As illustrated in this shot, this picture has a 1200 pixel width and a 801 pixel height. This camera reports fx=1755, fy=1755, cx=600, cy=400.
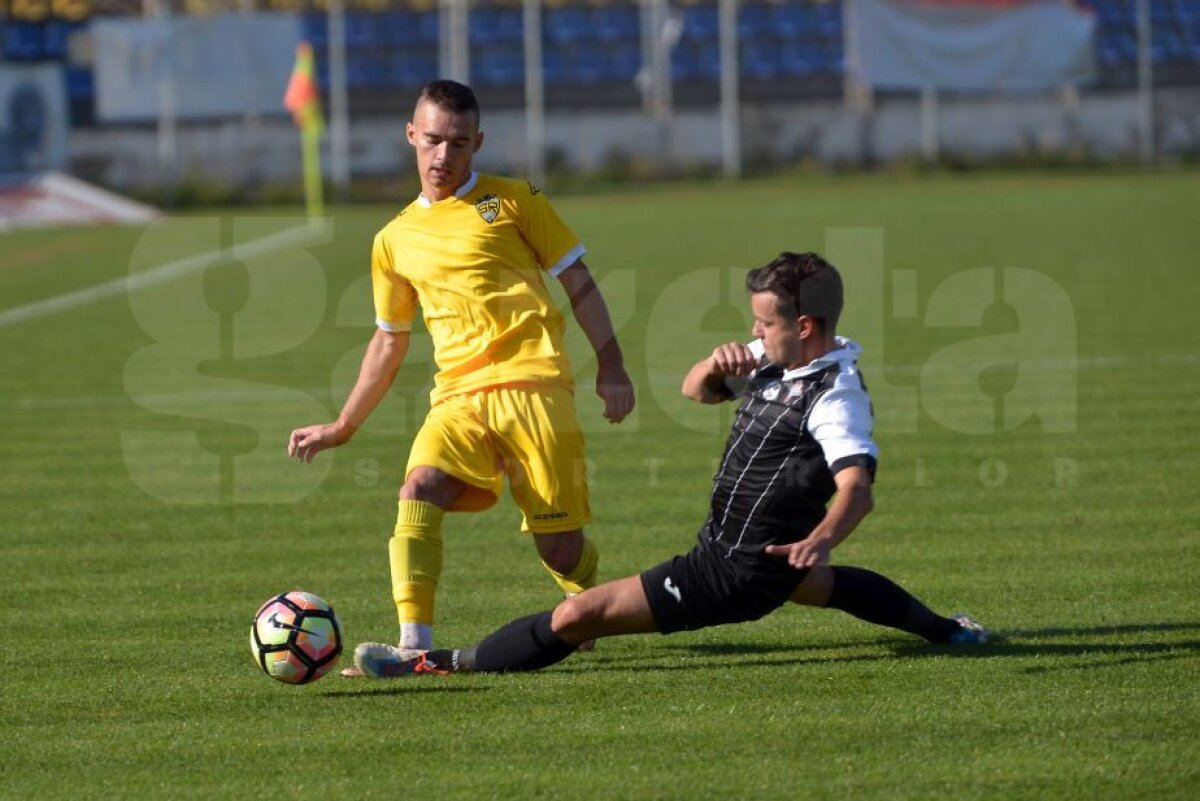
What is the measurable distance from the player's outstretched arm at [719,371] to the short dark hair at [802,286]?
11.4 inches

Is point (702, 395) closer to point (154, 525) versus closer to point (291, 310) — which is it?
point (154, 525)

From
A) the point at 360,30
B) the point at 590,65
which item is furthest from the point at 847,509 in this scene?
the point at 360,30

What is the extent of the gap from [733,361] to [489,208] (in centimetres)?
120

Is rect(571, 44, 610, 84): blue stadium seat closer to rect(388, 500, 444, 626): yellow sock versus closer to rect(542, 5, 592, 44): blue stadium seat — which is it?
rect(542, 5, 592, 44): blue stadium seat

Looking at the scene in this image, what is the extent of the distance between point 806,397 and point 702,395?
0.45 metres

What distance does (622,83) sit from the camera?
48.1 metres

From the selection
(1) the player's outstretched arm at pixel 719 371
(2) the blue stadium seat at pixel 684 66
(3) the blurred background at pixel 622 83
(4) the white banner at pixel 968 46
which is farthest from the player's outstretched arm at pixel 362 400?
(2) the blue stadium seat at pixel 684 66

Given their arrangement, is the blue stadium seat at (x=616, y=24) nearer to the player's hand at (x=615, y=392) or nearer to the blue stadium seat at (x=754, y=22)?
the blue stadium seat at (x=754, y=22)

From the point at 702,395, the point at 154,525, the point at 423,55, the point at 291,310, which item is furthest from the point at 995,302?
the point at 423,55

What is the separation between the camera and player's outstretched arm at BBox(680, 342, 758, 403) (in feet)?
18.2

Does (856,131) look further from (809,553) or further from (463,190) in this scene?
(809,553)

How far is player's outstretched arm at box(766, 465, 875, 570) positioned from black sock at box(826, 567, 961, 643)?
1.01 meters

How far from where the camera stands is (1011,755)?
188 inches

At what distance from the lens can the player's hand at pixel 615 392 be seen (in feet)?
20.2
